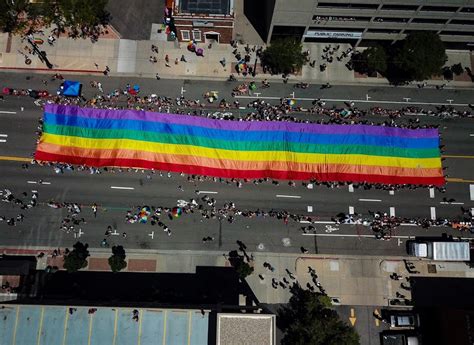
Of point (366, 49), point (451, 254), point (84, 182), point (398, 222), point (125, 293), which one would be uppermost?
point (366, 49)

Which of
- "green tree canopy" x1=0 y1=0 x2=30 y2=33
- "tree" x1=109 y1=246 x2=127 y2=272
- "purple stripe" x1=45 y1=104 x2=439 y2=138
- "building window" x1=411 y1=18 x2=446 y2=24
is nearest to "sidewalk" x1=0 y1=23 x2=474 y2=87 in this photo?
"green tree canopy" x1=0 y1=0 x2=30 y2=33

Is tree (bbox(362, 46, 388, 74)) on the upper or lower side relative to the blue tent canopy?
upper

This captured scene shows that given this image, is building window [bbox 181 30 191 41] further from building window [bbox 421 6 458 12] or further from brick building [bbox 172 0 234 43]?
building window [bbox 421 6 458 12]

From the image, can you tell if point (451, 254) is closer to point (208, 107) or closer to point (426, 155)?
point (426, 155)

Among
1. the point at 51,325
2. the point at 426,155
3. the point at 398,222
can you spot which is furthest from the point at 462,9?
the point at 51,325

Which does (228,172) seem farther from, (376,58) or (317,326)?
(376,58)

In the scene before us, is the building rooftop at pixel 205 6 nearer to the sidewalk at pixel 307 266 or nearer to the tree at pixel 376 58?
the tree at pixel 376 58
